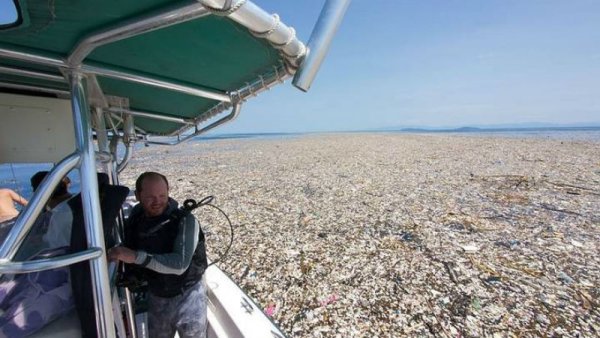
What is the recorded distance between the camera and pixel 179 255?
2.13 meters

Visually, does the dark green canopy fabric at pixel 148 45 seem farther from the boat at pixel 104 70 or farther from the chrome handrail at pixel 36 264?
the chrome handrail at pixel 36 264

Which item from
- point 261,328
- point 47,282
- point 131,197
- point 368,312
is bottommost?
point 368,312

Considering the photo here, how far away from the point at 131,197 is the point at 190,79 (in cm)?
434

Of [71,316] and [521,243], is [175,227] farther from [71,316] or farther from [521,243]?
[521,243]

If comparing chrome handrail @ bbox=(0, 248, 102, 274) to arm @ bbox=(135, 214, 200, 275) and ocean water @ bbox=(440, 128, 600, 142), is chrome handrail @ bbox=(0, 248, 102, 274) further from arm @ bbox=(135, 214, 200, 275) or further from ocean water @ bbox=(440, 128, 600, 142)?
ocean water @ bbox=(440, 128, 600, 142)

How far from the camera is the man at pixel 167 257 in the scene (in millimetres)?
2152

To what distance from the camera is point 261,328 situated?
8.02 feet

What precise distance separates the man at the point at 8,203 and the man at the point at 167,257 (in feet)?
8.88

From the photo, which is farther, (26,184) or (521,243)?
(26,184)

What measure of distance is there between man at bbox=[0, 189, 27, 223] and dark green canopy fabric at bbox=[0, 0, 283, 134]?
2.97 m

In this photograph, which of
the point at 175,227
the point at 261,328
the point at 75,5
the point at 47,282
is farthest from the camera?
the point at 261,328

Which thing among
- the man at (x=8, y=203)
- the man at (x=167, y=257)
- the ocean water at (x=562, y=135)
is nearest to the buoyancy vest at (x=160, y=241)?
the man at (x=167, y=257)

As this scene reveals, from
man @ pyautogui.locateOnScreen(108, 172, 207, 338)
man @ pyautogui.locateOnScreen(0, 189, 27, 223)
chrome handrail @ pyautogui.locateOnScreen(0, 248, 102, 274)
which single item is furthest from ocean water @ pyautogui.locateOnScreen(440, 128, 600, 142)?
man @ pyautogui.locateOnScreen(0, 189, 27, 223)

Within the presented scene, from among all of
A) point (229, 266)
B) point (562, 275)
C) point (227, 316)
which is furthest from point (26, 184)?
point (562, 275)
